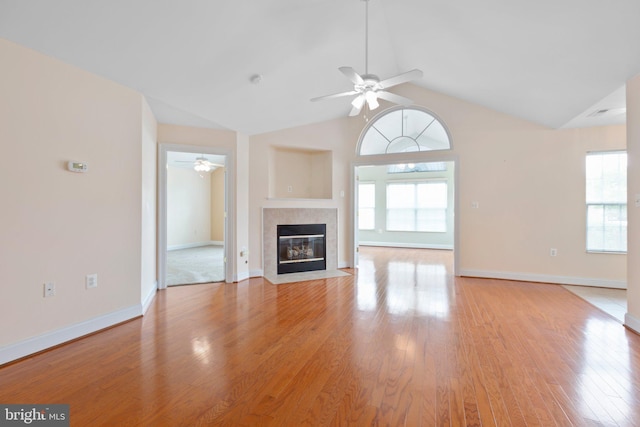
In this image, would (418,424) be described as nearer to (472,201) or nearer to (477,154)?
(472,201)

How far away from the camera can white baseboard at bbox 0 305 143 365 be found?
7.33 ft

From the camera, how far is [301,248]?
5578 mm

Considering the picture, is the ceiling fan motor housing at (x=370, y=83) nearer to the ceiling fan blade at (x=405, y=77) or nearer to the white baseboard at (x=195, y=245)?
the ceiling fan blade at (x=405, y=77)

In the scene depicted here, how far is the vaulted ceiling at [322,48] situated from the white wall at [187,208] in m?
5.35

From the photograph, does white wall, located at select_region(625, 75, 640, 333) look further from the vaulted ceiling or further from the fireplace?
the fireplace

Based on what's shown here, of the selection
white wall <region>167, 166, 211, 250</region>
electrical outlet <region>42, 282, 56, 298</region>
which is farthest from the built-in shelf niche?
white wall <region>167, 166, 211, 250</region>

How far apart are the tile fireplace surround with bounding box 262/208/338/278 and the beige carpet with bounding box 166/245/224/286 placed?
2.93 feet

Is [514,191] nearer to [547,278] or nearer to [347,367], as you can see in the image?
[547,278]

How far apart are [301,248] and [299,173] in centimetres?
157

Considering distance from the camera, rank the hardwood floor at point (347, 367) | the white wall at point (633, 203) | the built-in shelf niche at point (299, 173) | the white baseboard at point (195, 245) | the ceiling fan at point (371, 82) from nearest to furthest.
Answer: the hardwood floor at point (347, 367) < the ceiling fan at point (371, 82) < the white wall at point (633, 203) < the built-in shelf niche at point (299, 173) < the white baseboard at point (195, 245)

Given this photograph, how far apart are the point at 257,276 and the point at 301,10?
13.1 feet

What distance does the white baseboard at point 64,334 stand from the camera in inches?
88.0

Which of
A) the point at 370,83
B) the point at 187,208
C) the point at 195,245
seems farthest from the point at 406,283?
the point at 187,208

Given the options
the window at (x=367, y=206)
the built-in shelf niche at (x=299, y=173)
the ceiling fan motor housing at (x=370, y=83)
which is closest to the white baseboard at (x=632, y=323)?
the ceiling fan motor housing at (x=370, y=83)
